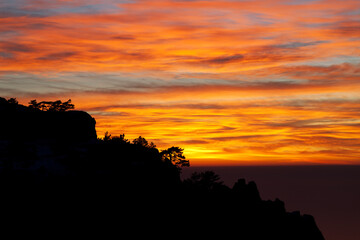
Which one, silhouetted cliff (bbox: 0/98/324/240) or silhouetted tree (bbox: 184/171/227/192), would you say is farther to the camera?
silhouetted tree (bbox: 184/171/227/192)

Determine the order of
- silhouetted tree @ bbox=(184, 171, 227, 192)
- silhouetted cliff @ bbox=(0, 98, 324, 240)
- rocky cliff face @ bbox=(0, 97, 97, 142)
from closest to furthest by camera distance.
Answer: silhouetted cliff @ bbox=(0, 98, 324, 240), rocky cliff face @ bbox=(0, 97, 97, 142), silhouetted tree @ bbox=(184, 171, 227, 192)

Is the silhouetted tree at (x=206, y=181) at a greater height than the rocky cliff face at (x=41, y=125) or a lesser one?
lesser

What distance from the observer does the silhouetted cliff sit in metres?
58.6

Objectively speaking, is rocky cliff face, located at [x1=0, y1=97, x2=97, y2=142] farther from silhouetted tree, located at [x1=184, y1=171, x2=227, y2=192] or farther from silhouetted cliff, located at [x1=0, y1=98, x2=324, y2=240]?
silhouetted tree, located at [x1=184, y1=171, x2=227, y2=192]

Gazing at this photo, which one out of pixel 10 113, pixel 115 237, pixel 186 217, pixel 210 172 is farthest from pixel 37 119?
pixel 210 172

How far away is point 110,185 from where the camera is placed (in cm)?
6253

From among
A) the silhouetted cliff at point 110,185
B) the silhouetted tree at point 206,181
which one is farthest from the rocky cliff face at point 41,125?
the silhouetted tree at point 206,181

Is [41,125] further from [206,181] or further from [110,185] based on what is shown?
[206,181]

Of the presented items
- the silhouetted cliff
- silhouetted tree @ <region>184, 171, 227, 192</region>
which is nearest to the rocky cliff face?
the silhouetted cliff

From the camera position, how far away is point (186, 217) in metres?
68.8

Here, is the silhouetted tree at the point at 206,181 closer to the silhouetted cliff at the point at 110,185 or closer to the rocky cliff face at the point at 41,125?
the silhouetted cliff at the point at 110,185

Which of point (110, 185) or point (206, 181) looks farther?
point (206, 181)

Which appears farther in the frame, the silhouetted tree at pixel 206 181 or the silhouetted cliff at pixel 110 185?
the silhouetted tree at pixel 206 181

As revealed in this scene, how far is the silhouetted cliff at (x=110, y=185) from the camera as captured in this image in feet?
192
